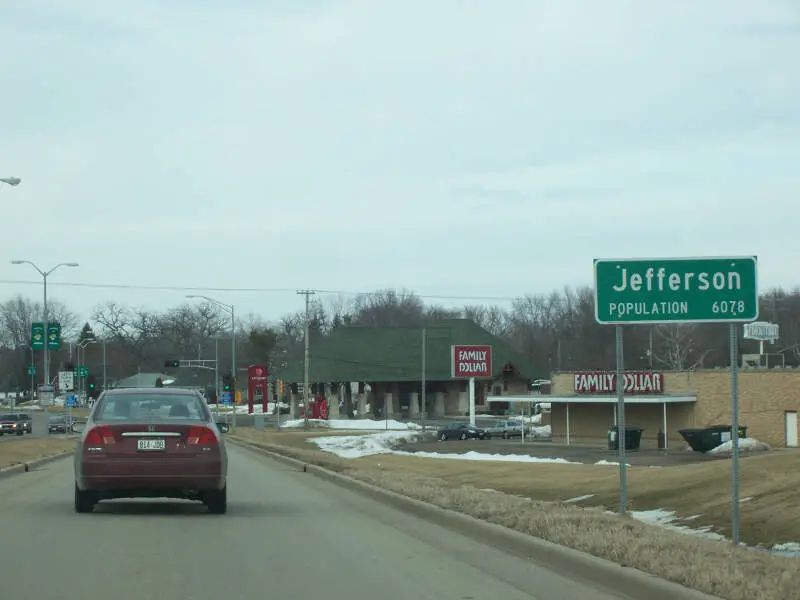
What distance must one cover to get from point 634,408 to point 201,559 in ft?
175

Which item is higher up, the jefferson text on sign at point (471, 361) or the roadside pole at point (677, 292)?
the roadside pole at point (677, 292)

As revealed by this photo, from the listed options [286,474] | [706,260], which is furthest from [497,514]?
[286,474]

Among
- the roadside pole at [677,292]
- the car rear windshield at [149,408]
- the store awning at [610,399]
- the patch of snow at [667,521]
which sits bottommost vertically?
the store awning at [610,399]

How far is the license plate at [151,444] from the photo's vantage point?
1445 cm

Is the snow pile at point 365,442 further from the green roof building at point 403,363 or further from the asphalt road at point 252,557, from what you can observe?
the asphalt road at point 252,557

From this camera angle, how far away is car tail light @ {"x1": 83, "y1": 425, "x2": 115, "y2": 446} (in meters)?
14.4

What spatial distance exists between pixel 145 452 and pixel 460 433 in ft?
177

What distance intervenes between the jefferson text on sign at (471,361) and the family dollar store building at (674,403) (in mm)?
9405

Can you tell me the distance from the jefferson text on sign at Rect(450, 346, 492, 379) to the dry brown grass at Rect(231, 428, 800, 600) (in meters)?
47.2

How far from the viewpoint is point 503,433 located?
233 feet

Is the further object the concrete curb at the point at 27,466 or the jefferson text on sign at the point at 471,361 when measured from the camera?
the jefferson text on sign at the point at 471,361

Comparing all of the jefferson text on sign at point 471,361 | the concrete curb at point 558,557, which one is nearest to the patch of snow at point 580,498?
the concrete curb at point 558,557

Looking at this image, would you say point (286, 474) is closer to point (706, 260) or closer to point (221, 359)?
point (706, 260)

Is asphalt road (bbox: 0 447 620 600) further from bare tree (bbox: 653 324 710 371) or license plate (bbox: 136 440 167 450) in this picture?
bare tree (bbox: 653 324 710 371)
